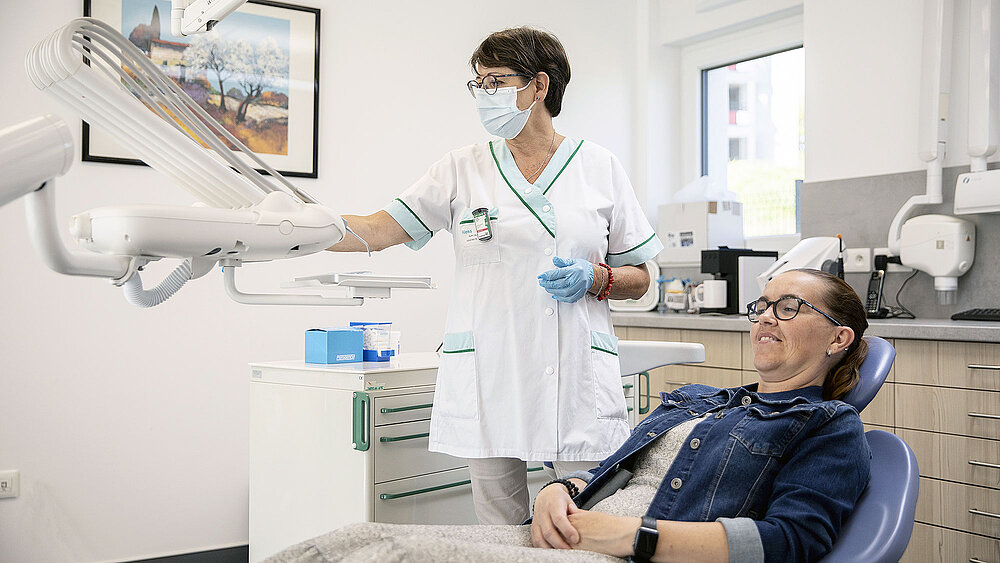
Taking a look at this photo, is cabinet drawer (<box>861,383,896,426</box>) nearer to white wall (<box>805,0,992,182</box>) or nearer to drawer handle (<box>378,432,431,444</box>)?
white wall (<box>805,0,992,182</box>)

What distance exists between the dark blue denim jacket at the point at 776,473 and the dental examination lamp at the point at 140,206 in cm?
67

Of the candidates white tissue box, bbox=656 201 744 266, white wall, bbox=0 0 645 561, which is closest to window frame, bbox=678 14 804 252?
white tissue box, bbox=656 201 744 266

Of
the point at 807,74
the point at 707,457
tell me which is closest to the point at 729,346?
the point at 807,74

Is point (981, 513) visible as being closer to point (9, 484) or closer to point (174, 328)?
point (174, 328)

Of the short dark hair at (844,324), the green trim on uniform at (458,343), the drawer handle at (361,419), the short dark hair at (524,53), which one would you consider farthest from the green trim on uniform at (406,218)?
the short dark hair at (844,324)

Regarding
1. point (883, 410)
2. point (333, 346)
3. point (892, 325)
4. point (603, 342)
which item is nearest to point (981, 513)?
point (883, 410)

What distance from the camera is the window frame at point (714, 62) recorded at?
3.85 meters

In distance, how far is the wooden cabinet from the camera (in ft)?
7.76

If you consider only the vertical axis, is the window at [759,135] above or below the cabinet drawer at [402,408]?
above

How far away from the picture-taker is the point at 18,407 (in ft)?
8.73

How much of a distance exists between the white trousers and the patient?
0.81 feet

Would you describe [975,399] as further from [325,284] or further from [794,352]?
[325,284]

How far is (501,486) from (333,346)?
2.58ft

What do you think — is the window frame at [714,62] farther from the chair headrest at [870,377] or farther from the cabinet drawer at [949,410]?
the chair headrest at [870,377]
